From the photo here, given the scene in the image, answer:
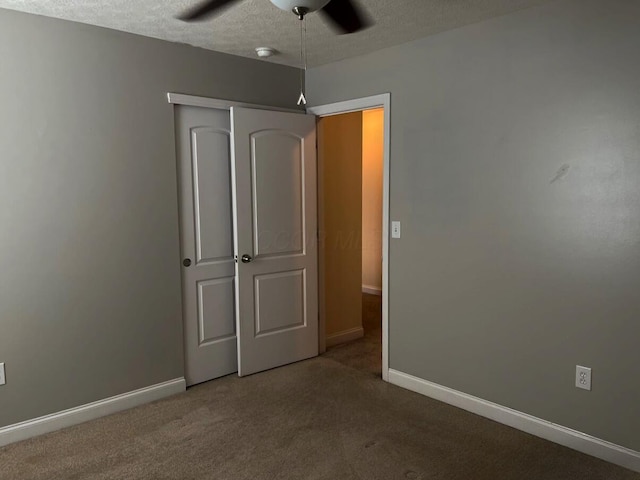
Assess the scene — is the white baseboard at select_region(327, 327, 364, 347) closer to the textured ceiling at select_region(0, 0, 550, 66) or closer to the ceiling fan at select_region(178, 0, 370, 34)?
the textured ceiling at select_region(0, 0, 550, 66)

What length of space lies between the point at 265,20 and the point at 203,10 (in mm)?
356

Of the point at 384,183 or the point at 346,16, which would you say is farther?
the point at 384,183

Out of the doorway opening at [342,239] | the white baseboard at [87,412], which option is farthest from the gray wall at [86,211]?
the doorway opening at [342,239]

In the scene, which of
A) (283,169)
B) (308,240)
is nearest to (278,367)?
(308,240)

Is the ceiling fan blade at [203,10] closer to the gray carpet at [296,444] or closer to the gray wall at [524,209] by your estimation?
the gray wall at [524,209]

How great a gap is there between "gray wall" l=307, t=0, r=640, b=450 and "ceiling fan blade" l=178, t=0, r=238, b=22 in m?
1.32

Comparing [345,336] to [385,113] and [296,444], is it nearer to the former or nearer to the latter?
[296,444]

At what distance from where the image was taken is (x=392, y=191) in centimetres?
345

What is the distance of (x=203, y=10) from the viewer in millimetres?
2592

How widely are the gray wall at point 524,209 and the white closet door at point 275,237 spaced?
80cm

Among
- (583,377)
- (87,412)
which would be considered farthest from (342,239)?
(87,412)

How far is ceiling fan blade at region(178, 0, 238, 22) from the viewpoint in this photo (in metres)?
2.44

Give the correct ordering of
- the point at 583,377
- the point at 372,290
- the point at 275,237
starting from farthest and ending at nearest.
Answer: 1. the point at 372,290
2. the point at 275,237
3. the point at 583,377

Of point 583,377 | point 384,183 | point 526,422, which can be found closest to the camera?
point 583,377
